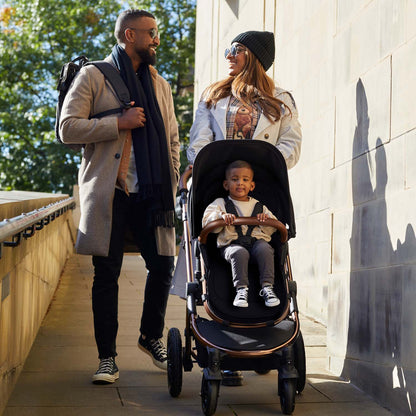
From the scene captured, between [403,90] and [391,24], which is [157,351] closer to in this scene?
[403,90]

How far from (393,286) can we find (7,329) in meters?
2.08

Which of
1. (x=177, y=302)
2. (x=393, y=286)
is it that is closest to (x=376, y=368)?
(x=393, y=286)

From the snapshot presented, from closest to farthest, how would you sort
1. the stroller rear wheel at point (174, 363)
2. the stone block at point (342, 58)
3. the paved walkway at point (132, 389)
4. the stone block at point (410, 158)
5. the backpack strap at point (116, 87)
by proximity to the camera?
the stone block at point (410, 158), the paved walkway at point (132, 389), the stroller rear wheel at point (174, 363), the backpack strap at point (116, 87), the stone block at point (342, 58)

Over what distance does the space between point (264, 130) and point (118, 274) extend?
4.25 ft

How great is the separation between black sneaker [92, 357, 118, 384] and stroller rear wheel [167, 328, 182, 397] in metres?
0.46

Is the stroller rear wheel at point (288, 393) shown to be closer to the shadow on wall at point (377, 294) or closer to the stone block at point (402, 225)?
the shadow on wall at point (377, 294)

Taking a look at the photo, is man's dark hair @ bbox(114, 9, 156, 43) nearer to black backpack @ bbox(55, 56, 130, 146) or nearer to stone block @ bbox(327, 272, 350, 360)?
black backpack @ bbox(55, 56, 130, 146)

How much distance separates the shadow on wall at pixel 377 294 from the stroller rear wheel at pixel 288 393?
0.58m

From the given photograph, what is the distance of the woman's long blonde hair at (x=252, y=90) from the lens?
4.80 m

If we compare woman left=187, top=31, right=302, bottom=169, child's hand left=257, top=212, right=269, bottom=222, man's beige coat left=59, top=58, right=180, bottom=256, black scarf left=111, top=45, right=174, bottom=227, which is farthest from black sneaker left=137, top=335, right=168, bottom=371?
child's hand left=257, top=212, right=269, bottom=222

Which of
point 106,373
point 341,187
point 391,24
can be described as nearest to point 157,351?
point 106,373

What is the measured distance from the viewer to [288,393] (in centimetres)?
387

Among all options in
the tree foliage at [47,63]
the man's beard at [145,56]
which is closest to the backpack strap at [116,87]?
the man's beard at [145,56]

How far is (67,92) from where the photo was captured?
4.80 m
